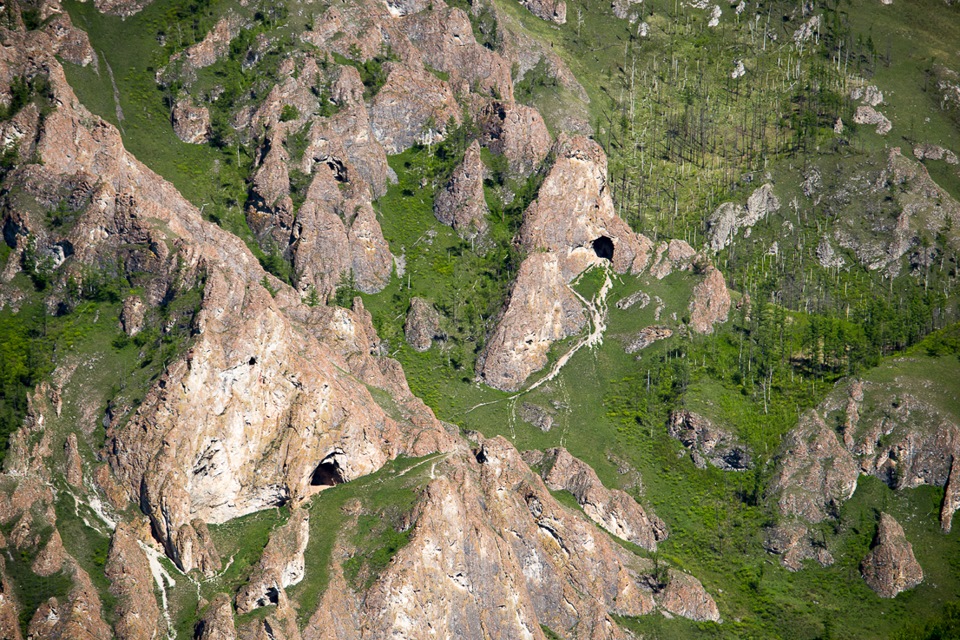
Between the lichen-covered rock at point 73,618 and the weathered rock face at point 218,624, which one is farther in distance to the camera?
the weathered rock face at point 218,624

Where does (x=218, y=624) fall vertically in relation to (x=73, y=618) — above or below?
below

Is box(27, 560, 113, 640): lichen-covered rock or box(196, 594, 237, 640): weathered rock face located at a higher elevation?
box(27, 560, 113, 640): lichen-covered rock

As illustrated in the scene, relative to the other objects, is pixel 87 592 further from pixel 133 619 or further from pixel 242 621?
pixel 242 621

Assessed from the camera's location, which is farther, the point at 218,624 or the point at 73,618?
the point at 218,624

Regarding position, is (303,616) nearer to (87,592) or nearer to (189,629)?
(189,629)

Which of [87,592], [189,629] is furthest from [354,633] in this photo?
[87,592]

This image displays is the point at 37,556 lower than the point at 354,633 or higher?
higher

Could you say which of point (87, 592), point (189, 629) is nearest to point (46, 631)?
point (87, 592)

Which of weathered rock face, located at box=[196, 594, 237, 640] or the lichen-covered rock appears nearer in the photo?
the lichen-covered rock

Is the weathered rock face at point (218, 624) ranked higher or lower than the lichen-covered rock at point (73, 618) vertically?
lower

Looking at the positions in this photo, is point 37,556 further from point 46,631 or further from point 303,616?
point 303,616
